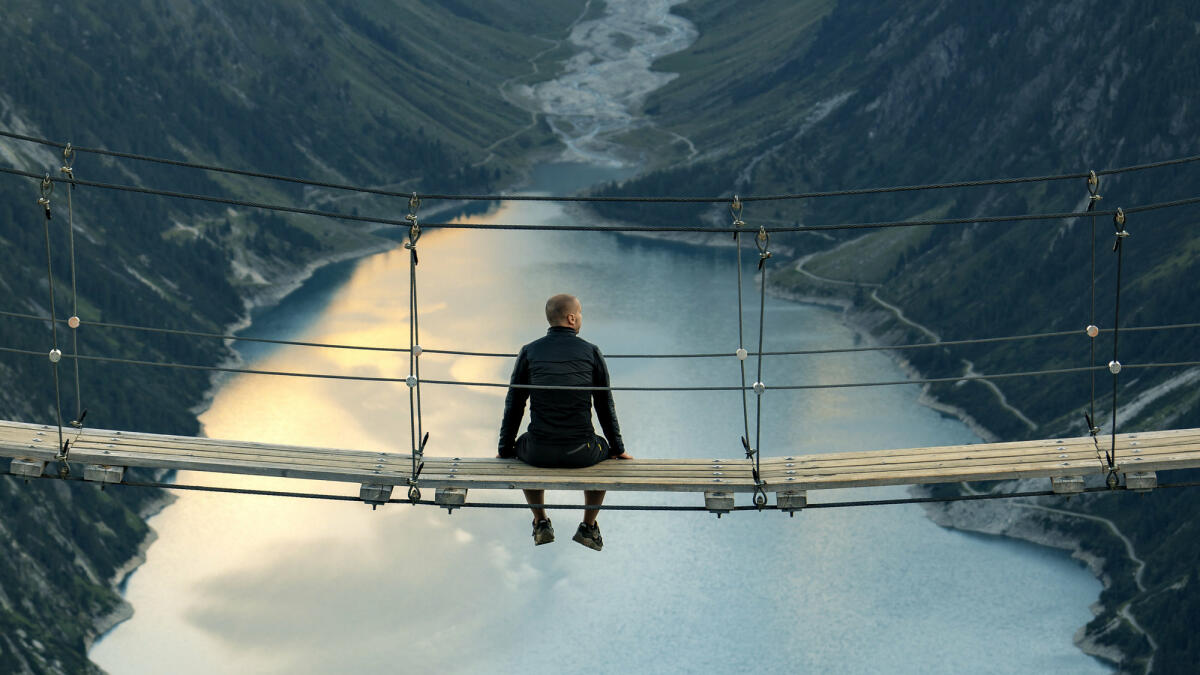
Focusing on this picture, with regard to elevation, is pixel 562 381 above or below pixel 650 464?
above

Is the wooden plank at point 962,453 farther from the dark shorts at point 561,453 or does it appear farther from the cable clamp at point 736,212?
the cable clamp at point 736,212

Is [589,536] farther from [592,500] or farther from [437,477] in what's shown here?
[437,477]

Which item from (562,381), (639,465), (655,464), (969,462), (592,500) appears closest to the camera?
(562,381)

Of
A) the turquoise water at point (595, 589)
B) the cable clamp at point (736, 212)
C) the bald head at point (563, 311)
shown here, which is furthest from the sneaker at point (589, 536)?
the turquoise water at point (595, 589)

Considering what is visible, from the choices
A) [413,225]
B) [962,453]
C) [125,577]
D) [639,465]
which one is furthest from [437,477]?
[125,577]

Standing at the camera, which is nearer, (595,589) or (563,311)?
(563,311)

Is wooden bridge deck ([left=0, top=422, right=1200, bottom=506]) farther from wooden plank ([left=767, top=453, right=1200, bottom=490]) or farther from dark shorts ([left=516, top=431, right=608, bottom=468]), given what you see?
dark shorts ([left=516, top=431, right=608, bottom=468])

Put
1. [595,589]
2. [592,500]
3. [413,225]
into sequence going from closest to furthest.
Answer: [413,225] → [592,500] → [595,589]
